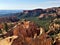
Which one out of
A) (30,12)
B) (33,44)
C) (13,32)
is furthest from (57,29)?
(30,12)

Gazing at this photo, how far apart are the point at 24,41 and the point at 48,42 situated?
8.02 m

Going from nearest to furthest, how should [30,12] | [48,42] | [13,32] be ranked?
[48,42]
[13,32]
[30,12]

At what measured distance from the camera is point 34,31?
5188 centimetres

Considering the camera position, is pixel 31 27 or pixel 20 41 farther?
pixel 31 27

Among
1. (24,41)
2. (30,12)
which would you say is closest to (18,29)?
(24,41)

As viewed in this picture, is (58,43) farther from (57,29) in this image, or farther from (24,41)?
(57,29)

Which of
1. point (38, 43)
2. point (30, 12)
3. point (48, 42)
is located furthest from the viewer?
point (30, 12)

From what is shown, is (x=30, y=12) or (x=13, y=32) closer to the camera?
(x=13, y=32)

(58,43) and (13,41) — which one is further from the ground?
(13,41)

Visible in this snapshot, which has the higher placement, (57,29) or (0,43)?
(0,43)

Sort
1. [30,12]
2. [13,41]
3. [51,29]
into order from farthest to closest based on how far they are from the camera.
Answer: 1. [30,12]
2. [51,29]
3. [13,41]

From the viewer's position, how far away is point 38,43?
37.9m

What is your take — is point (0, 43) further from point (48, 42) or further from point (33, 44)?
point (48, 42)

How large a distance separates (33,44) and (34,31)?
51.1 feet
